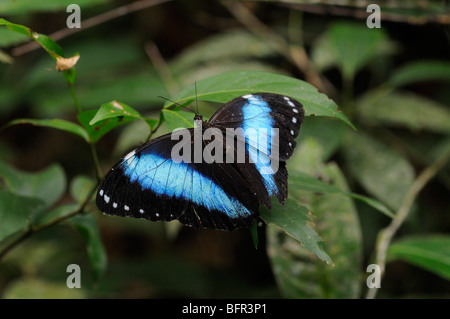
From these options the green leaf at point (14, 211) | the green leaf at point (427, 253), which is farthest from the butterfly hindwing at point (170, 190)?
the green leaf at point (427, 253)

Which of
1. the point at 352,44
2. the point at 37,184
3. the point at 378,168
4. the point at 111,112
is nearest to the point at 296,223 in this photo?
the point at 111,112

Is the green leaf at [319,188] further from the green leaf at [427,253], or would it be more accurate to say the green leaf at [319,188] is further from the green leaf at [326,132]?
the green leaf at [326,132]

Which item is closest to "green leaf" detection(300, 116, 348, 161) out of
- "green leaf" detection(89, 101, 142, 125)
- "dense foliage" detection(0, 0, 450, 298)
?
"dense foliage" detection(0, 0, 450, 298)

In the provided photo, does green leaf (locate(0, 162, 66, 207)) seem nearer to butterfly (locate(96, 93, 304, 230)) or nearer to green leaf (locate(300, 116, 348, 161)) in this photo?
butterfly (locate(96, 93, 304, 230))

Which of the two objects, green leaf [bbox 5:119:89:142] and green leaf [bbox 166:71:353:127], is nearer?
green leaf [bbox 166:71:353:127]
